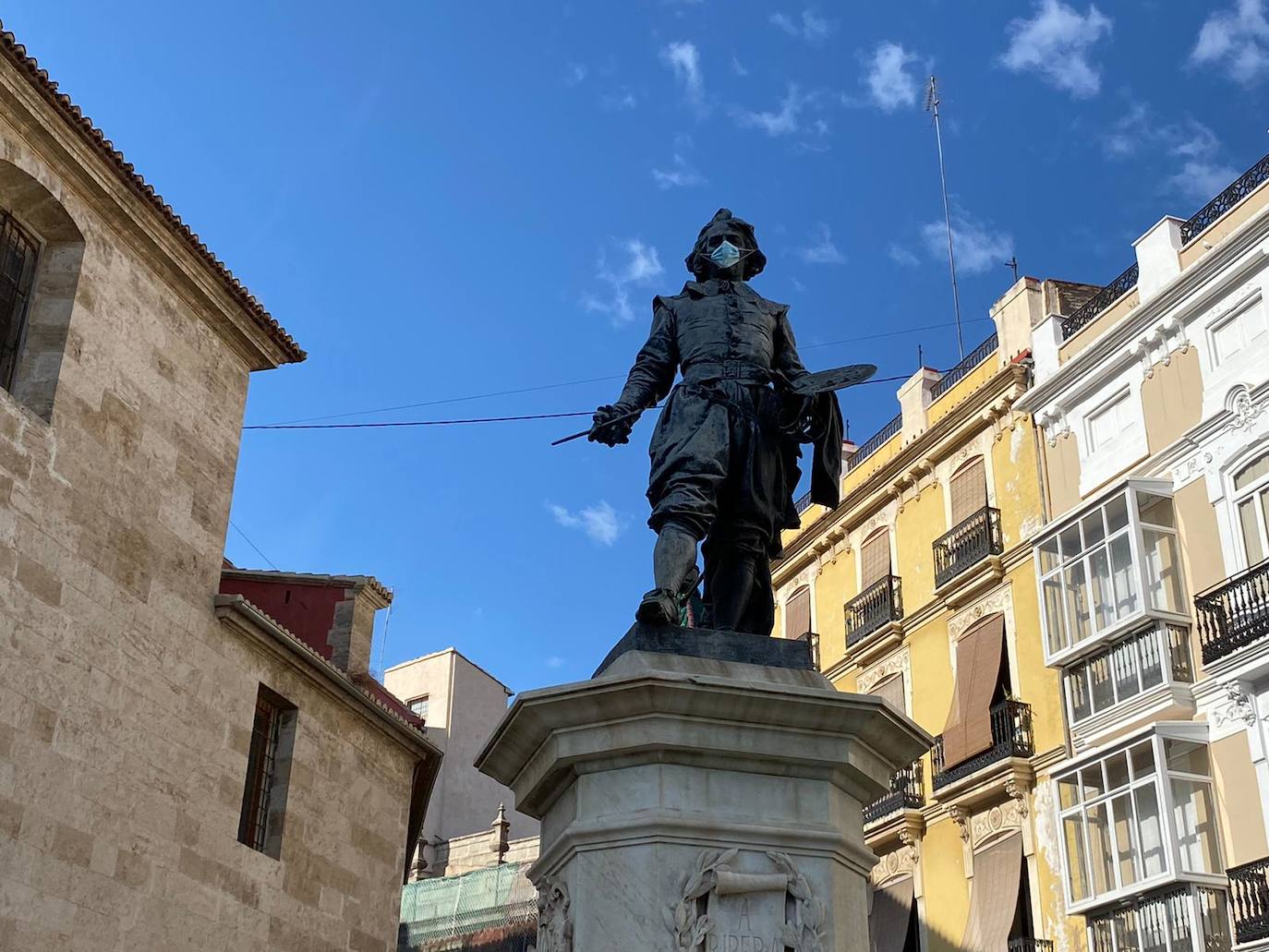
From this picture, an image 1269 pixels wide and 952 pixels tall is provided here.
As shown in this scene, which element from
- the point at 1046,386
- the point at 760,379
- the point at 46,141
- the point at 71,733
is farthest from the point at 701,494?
the point at 1046,386

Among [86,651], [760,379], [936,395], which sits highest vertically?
[936,395]

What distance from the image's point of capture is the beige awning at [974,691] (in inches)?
922

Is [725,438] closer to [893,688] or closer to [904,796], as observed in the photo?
[904,796]

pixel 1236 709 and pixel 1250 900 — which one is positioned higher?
pixel 1236 709

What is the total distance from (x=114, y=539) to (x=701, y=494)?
980cm

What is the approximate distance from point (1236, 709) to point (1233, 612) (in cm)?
130

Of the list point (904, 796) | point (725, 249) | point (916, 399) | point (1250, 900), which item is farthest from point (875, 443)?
point (725, 249)

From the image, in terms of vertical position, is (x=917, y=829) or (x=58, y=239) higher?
(x=58, y=239)

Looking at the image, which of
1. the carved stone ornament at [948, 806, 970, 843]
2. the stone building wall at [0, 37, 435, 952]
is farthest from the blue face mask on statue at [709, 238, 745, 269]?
the carved stone ornament at [948, 806, 970, 843]

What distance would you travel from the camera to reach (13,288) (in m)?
14.5

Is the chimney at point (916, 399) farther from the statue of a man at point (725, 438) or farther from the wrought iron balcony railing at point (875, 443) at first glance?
the statue of a man at point (725, 438)

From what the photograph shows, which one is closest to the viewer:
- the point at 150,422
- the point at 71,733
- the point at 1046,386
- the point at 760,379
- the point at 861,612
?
the point at 760,379

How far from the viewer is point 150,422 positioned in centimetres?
1560

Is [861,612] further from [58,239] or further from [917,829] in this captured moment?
[58,239]
